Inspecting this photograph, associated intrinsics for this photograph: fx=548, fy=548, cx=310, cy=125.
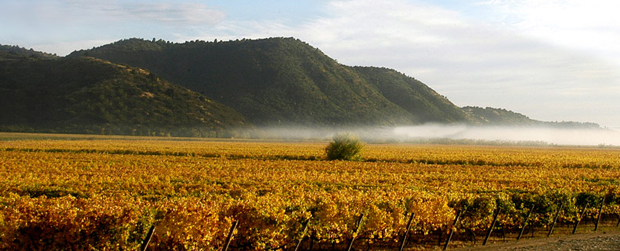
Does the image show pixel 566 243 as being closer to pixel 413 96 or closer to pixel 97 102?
pixel 97 102

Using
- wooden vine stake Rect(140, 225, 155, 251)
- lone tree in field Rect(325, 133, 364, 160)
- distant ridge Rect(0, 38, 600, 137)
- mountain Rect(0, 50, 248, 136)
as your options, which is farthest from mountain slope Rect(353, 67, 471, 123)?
wooden vine stake Rect(140, 225, 155, 251)

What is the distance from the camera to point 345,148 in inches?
2089

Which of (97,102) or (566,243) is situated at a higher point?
(97,102)

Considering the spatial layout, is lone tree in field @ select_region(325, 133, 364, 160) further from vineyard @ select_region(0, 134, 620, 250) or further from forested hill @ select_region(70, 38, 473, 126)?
forested hill @ select_region(70, 38, 473, 126)

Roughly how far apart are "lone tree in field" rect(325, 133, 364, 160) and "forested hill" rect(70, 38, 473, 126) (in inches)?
2965

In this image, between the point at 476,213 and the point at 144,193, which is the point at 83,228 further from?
the point at 476,213

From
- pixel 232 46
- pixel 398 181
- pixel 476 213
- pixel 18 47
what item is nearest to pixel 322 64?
pixel 232 46

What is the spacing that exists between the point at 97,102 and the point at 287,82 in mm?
52404

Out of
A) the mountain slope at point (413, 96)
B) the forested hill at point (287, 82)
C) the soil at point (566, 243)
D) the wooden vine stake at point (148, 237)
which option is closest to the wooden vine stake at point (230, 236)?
the wooden vine stake at point (148, 237)

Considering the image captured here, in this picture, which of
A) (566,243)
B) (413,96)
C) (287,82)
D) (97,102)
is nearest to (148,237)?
(566,243)

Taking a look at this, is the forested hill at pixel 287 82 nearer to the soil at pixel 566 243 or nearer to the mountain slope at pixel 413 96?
the mountain slope at pixel 413 96

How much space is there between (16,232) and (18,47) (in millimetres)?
213366

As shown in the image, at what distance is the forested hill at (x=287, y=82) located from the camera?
135250 mm

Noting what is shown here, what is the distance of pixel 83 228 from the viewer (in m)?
11.1
